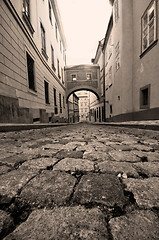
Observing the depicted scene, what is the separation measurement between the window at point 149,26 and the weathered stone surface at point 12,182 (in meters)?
6.98

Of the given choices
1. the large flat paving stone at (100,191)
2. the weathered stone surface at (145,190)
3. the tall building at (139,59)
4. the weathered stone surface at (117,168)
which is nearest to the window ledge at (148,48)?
the tall building at (139,59)

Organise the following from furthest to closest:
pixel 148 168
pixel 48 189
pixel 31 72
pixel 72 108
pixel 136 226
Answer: pixel 72 108
pixel 31 72
pixel 148 168
pixel 48 189
pixel 136 226

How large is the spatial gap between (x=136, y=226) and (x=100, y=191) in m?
0.26

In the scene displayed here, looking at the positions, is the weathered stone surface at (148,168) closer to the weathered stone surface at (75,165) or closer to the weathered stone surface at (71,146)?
the weathered stone surface at (75,165)

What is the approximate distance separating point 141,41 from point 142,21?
964 mm

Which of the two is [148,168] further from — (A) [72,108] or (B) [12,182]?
(A) [72,108]

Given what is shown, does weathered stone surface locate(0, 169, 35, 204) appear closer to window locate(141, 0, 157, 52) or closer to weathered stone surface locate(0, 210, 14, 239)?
weathered stone surface locate(0, 210, 14, 239)

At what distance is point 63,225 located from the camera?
50 cm

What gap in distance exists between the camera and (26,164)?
1144mm

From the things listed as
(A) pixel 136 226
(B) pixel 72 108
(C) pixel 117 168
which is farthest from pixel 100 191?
(B) pixel 72 108

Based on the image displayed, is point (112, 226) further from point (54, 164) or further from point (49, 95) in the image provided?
point (49, 95)

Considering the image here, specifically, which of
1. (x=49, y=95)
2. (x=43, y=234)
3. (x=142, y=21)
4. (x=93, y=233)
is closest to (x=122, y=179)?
(x=93, y=233)

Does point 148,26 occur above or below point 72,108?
above

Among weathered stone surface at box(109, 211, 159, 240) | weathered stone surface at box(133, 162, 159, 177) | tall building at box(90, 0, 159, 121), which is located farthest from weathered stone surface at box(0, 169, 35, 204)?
tall building at box(90, 0, 159, 121)
